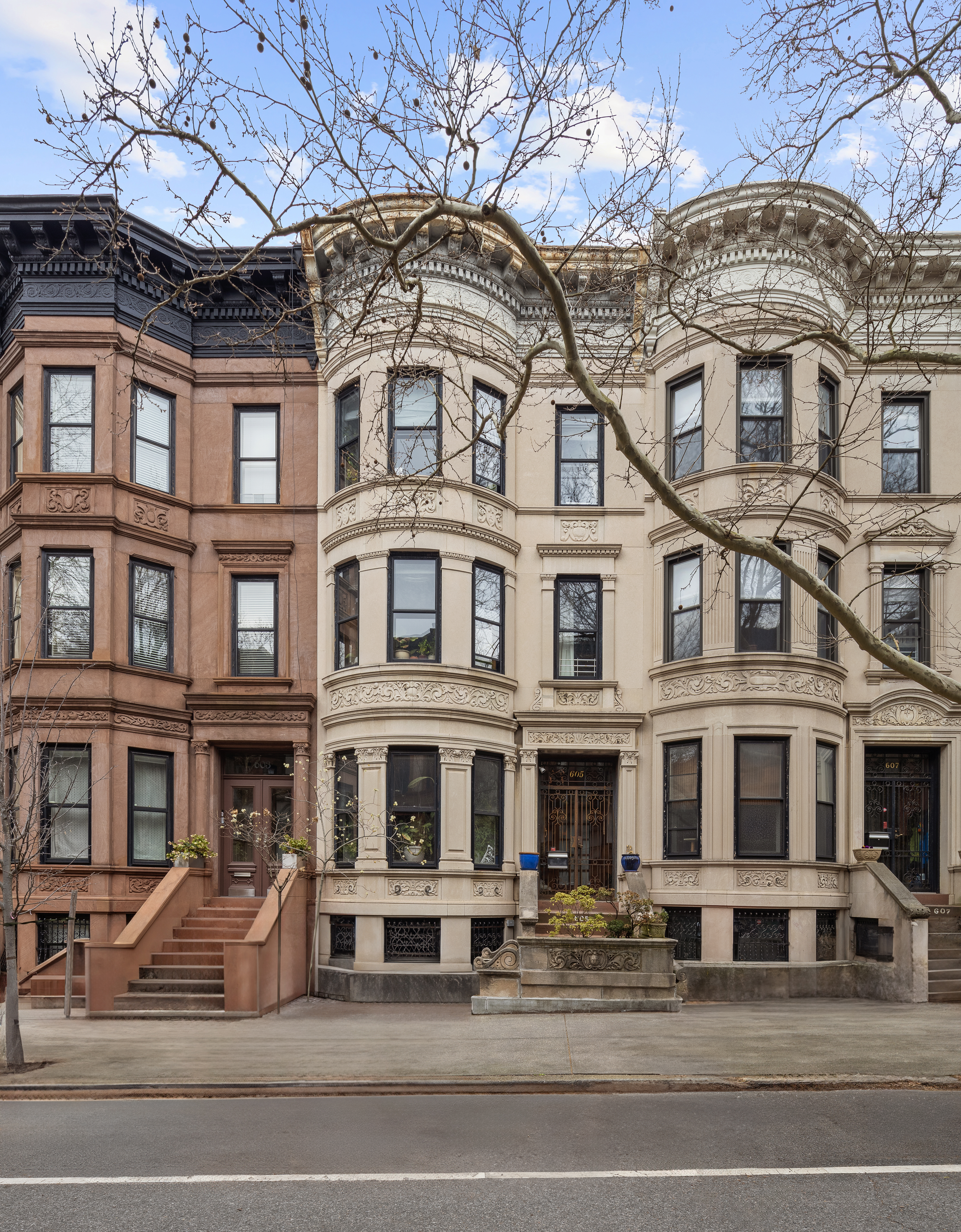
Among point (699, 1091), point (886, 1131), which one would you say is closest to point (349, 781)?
point (699, 1091)

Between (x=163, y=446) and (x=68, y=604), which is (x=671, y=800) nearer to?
(x=68, y=604)

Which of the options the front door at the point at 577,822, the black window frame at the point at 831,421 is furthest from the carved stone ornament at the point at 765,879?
the black window frame at the point at 831,421

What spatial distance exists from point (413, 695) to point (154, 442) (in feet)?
22.8

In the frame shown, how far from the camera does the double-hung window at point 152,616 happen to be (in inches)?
747

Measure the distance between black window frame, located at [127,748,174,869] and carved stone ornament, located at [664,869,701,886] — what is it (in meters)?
8.90

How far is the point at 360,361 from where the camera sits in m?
19.2

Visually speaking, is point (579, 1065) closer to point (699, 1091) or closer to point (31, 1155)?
point (699, 1091)

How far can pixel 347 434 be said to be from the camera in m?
19.7

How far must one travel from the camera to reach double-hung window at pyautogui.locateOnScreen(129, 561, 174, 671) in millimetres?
18984

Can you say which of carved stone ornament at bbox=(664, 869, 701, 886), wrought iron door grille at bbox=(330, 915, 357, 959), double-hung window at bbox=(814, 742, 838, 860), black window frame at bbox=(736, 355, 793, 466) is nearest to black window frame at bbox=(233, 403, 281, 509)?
wrought iron door grille at bbox=(330, 915, 357, 959)

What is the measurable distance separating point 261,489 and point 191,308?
10.5 m

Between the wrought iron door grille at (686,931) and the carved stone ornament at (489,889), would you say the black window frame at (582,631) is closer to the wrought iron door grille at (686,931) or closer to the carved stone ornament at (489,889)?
the carved stone ornament at (489,889)

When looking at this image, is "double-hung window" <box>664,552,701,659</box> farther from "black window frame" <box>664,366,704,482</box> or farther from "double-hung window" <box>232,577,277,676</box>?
"double-hung window" <box>232,577,277,676</box>

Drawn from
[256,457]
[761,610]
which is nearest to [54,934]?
[256,457]
